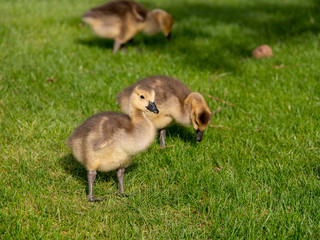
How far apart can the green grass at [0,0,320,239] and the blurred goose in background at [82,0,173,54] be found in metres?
0.50

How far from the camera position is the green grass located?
3.71 metres

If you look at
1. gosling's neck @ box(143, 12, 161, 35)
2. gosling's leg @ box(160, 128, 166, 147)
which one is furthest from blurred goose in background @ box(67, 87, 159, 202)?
gosling's neck @ box(143, 12, 161, 35)

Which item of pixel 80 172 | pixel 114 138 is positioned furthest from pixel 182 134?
pixel 114 138

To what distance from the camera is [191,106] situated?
17.3 feet

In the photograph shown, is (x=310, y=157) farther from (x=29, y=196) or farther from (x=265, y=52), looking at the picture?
(x=265, y=52)

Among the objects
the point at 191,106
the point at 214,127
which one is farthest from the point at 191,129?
the point at 191,106

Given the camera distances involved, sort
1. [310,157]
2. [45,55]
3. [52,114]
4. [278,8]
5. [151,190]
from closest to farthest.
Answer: [151,190] → [310,157] → [52,114] → [45,55] → [278,8]

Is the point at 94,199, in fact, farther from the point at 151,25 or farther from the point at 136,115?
the point at 151,25

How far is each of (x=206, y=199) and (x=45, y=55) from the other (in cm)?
558

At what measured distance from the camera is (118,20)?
27.4 feet

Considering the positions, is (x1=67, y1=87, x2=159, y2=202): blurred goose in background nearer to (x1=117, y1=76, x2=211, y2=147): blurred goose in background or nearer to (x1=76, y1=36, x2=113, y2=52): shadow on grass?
(x1=117, y1=76, x2=211, y2=147): blurred goose in background

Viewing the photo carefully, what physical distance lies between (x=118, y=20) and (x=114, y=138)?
5034 mm

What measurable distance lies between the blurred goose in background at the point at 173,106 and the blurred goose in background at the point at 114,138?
994 mm

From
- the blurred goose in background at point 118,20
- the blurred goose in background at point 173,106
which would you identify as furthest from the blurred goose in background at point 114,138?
the blurred goose in background at point 118,20
